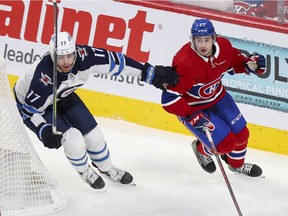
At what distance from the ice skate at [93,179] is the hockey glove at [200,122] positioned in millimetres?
643

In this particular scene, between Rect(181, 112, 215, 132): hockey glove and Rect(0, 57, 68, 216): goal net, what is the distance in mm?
888

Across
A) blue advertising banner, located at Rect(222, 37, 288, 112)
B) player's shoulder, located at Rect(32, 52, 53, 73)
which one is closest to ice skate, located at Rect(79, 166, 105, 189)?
player's shoulder, located at Rect(32, 52, 53, 73)

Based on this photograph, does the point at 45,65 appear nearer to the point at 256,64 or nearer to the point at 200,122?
the point at 200,122

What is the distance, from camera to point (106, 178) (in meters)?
6.12

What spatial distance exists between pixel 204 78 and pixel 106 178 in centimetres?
92

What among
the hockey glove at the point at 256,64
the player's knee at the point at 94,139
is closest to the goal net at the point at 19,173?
the player's knee at the point at 94,139

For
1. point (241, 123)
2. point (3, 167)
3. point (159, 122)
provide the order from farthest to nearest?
1. point (159, 122)
2. point (241, 123)
3. point (3, 167)

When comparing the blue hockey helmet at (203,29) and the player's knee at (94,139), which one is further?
the player's knee at (94,139)

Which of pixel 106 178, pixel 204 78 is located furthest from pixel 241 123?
pixel 106 178

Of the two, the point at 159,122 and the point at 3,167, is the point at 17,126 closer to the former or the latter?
the point at 3,167

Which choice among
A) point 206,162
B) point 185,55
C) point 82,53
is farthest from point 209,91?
point 82,53

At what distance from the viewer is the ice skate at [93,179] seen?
5.86m

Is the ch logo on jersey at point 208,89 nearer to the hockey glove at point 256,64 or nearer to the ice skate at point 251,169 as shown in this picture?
the hockey glove at point 256,64

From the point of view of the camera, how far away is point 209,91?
593 centimetres
